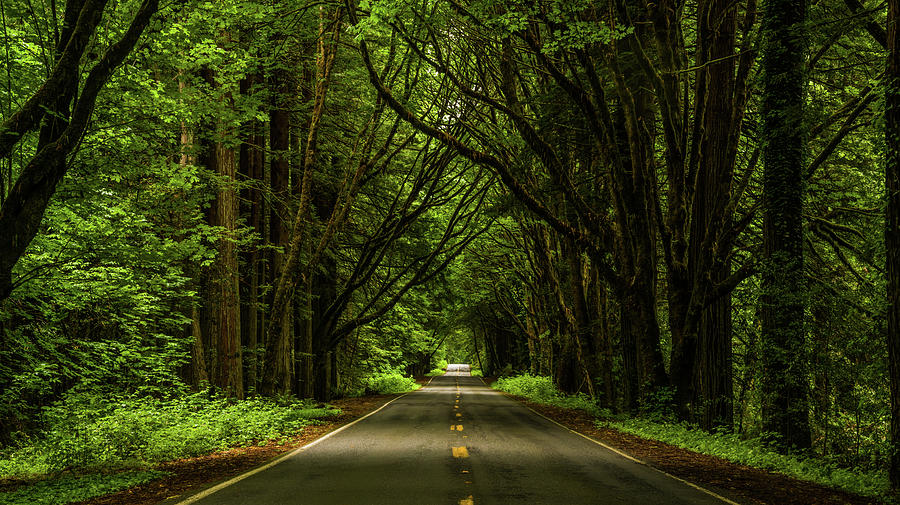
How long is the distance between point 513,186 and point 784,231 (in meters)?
6.70

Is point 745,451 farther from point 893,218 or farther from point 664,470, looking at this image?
point 893,218

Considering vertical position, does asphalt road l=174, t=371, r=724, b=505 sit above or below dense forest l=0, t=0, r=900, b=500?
below

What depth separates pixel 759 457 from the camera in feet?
32.4

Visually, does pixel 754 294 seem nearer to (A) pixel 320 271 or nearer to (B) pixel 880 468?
(B) pixel 880 468

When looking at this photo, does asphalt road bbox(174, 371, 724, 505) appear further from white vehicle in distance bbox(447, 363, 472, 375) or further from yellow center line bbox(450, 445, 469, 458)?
white vehicle in distance bbox(447, 363, 472, 375)

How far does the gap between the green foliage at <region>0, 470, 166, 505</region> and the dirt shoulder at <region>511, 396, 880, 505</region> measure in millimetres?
7516

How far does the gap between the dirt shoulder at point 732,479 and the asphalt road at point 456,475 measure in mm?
444

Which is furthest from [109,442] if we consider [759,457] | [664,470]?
[759,457]

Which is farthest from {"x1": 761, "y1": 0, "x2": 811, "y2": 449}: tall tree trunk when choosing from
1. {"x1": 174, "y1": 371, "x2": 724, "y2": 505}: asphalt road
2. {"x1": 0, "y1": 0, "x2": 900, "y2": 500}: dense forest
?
{"x1": 174, "y1": 371, "x2": 724, "y2": 505}: asphalt road

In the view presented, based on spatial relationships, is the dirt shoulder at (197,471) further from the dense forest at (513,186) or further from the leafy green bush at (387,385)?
the leafy green bush at (387,385)

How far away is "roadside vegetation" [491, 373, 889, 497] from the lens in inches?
321

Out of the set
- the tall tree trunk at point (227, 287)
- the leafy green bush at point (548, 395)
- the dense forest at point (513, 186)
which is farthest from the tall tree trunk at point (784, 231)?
the tall tree trunk at point (227, 287)

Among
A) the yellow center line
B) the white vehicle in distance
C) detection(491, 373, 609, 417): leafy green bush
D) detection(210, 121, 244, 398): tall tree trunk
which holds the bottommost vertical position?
the white vehicle in distance

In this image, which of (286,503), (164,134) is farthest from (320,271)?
(286,503)
